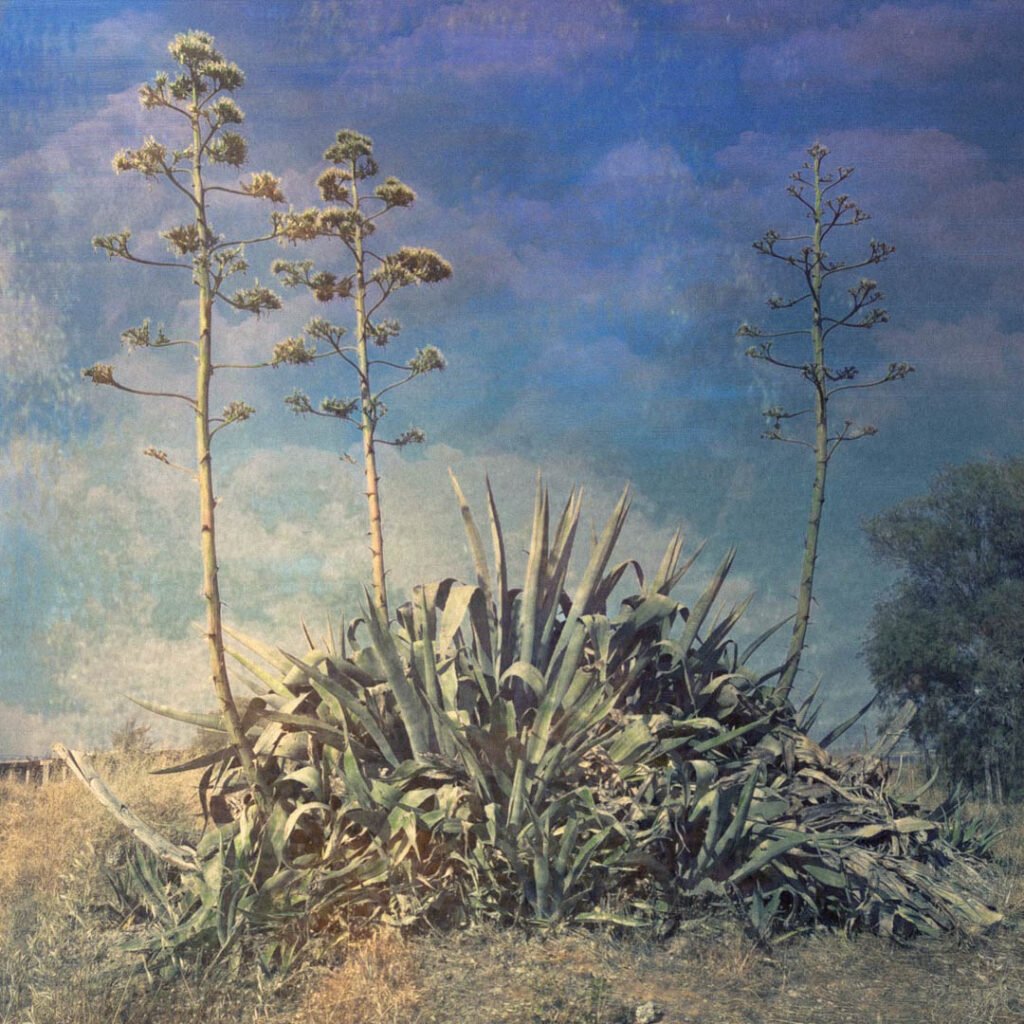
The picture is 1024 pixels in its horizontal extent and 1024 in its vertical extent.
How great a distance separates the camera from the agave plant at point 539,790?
6496mm

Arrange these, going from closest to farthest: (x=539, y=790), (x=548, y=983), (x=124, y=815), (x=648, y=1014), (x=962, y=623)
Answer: (x=648, y=1014)
(x=548, y=983)
(x=539, y=790)
(x=124, y=815)
(x=962, y=623)

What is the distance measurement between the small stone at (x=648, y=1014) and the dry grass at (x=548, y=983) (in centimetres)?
5

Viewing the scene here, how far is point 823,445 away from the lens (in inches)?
470

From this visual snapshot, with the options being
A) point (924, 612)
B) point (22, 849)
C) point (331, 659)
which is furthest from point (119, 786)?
point (924, 612)

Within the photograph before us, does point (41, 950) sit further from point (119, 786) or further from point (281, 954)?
point (119, 786)

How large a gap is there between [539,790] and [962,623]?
11.5 metres

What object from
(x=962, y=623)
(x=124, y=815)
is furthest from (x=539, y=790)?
(x=962, y=623)

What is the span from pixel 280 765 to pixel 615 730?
234 cm

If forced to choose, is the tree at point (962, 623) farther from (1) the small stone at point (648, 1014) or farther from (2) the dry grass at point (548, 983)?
(1) the small stone at point (648, 1014)

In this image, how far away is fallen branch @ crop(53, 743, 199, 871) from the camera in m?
7.25

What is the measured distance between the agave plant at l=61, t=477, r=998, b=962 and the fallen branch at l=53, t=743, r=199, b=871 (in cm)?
10

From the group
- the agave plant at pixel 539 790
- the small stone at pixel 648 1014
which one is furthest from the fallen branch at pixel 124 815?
the small stone at pixel 648 1014

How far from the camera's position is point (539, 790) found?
651cm

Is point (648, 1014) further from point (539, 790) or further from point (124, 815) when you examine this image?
point (124, 815)
